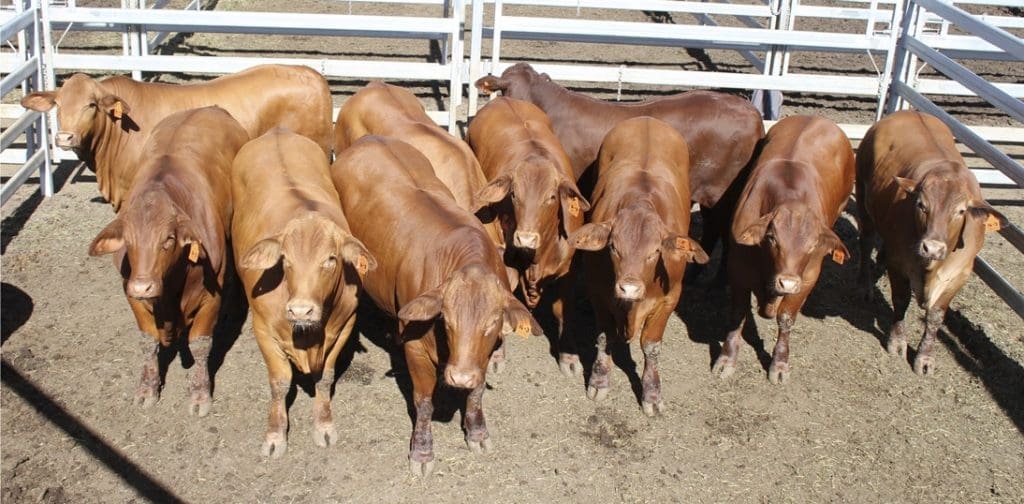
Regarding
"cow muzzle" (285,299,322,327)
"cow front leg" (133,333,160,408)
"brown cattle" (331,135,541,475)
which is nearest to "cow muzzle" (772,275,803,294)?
"brown cattle" (331,135,541,475)

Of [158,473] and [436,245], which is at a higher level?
[436,245]

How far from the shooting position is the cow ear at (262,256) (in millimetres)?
5699

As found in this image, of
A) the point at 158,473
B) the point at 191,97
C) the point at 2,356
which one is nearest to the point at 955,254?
the point at 158,473

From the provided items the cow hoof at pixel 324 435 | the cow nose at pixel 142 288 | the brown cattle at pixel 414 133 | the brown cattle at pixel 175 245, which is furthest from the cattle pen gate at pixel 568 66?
the cow hoof at pixel 324 435

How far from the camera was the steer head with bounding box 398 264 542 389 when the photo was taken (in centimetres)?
543

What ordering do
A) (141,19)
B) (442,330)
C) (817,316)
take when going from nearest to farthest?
(442,330), (817,316), (141,19)

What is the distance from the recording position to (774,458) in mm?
6465

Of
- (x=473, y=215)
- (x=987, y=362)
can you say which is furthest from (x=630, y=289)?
(x=987, y=362)

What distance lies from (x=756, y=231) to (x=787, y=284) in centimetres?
43

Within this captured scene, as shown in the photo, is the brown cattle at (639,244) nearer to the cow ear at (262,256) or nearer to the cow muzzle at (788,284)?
the cow muzzle at (788,284)

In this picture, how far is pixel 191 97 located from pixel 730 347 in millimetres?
4907

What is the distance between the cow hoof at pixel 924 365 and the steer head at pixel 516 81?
3.94 meters

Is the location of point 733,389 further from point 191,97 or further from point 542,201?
point 191,97

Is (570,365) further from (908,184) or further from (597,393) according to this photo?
(908,184)
